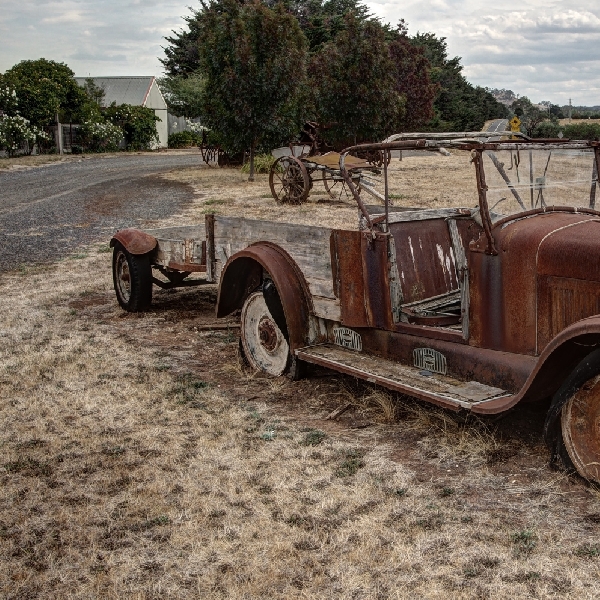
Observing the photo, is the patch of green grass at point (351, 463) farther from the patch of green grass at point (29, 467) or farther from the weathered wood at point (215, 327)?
the weathered wood at point (215, 327)

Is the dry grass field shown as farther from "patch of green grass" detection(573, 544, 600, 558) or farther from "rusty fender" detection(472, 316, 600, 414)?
"rusty fender" detection(472, 316, 600, 414)

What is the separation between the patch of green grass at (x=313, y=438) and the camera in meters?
4.35

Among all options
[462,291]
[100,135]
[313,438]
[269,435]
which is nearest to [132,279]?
[269,435]

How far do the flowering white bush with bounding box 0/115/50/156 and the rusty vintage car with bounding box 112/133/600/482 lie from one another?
101 feet

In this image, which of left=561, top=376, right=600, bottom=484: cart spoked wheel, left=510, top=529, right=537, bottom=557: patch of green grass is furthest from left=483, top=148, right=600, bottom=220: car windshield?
left=510, top=529, right=537, bottom=557: patch of green grass

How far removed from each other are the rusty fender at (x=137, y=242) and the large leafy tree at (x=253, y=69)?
45.6ft

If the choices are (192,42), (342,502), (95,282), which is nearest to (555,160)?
(342,502)

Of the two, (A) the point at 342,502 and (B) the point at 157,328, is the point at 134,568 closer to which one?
(A) the point at 342,502

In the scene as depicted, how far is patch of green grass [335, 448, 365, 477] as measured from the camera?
3.96 meters

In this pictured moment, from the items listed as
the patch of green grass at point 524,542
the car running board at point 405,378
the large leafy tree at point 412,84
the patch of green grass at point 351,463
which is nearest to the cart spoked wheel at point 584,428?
the car running board at point 405,378

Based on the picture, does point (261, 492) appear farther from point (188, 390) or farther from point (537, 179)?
point (537, 179)

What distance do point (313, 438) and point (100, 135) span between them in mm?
37588

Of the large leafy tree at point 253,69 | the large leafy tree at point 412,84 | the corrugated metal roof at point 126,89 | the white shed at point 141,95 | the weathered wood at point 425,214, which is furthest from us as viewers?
the white shed at point 141,95

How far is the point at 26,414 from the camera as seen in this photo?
4.88 metres
